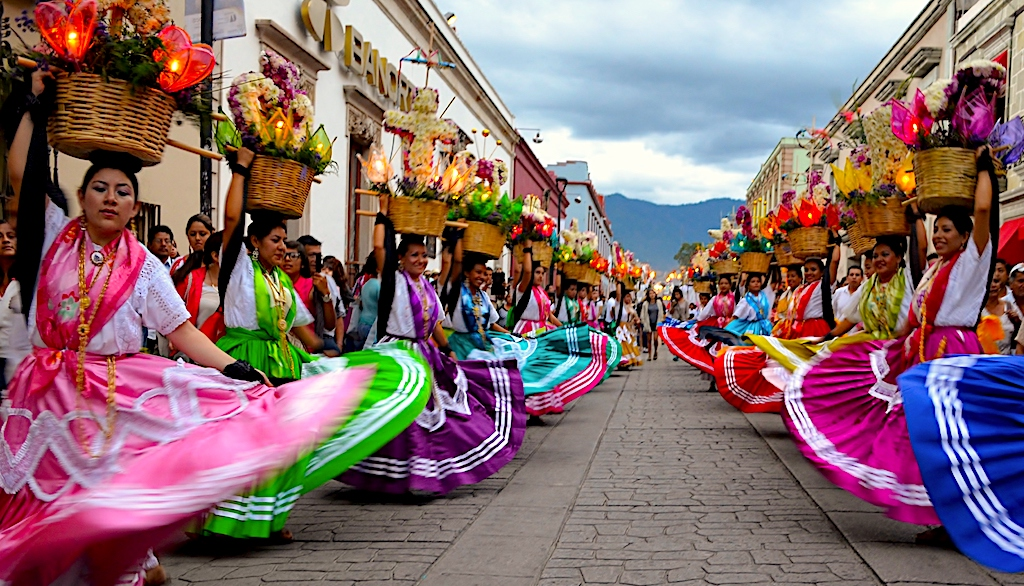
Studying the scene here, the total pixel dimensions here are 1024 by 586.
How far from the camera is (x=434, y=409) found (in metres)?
6.42

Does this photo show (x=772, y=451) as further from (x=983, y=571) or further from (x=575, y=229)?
(x=575, y=229)

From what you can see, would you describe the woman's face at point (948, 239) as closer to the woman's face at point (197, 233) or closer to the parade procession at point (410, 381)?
the parade procession at point (410, 381)

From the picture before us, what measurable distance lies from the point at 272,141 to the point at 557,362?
5.13m

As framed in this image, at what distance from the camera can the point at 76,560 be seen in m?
2.56

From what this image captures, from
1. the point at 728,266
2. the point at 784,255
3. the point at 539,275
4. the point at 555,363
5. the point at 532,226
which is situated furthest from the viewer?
the point at 728,266

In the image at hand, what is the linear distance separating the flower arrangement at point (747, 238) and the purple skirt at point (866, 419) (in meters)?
8.75

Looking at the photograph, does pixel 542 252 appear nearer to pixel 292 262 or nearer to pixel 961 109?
pixel 292 262

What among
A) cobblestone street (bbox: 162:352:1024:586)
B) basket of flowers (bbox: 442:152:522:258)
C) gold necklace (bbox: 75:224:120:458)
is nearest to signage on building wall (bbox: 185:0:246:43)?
basket of flowers (bbox: 442:152:522:258)

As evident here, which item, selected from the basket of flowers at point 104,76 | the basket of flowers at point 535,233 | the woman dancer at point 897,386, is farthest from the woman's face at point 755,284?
the basket of flowers at point 104,76

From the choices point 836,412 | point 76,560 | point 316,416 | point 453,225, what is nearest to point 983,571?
point 836,412

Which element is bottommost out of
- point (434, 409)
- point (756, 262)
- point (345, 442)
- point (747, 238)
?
point (434, 409)

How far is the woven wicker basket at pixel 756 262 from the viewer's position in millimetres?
15383

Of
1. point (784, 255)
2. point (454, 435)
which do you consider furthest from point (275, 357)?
point (784, 255)

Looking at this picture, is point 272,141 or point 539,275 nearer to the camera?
point 272,141
